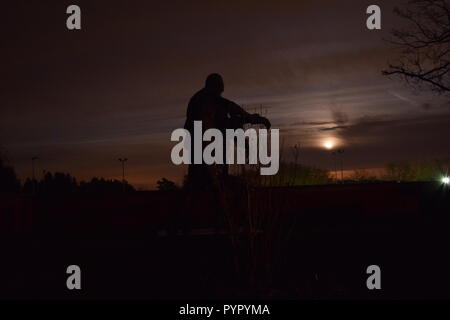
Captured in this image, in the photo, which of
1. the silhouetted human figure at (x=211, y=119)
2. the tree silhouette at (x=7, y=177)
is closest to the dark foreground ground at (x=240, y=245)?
the silhouetted human figure at (x=211, y=119)

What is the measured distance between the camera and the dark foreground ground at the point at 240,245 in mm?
4727

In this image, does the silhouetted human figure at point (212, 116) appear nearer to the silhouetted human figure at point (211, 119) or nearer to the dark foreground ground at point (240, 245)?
the silhouetted human figure at point (211, 119)

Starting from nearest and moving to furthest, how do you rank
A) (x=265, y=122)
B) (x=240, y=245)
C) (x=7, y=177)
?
(x=240, y=245)
(x=265, y=122)
(x=7, y=177)

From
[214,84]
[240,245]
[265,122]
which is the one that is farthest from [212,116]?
[240,245]

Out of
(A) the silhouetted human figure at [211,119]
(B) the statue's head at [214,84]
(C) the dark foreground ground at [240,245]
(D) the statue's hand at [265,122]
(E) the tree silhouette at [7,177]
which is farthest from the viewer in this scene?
(E) the tree silhouette at [7,177]

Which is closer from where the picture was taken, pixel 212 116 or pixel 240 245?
pixel 240 245

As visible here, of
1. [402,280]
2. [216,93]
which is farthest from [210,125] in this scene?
[402,280]

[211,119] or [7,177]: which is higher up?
[7,177]

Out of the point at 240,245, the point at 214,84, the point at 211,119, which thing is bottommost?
the point at 240,245

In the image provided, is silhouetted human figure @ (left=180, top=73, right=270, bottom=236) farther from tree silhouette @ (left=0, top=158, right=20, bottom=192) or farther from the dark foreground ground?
tree silhouette @ (left=0, top=158, right=20, bottom=192)

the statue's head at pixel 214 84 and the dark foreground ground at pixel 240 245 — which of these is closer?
the dark foreground ground at pixel 240 245

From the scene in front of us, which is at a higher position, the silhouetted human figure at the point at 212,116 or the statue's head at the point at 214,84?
the statue's head at the point at 214,84

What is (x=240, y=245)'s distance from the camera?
473 centimetres

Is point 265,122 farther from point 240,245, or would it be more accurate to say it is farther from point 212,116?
point 240,245
